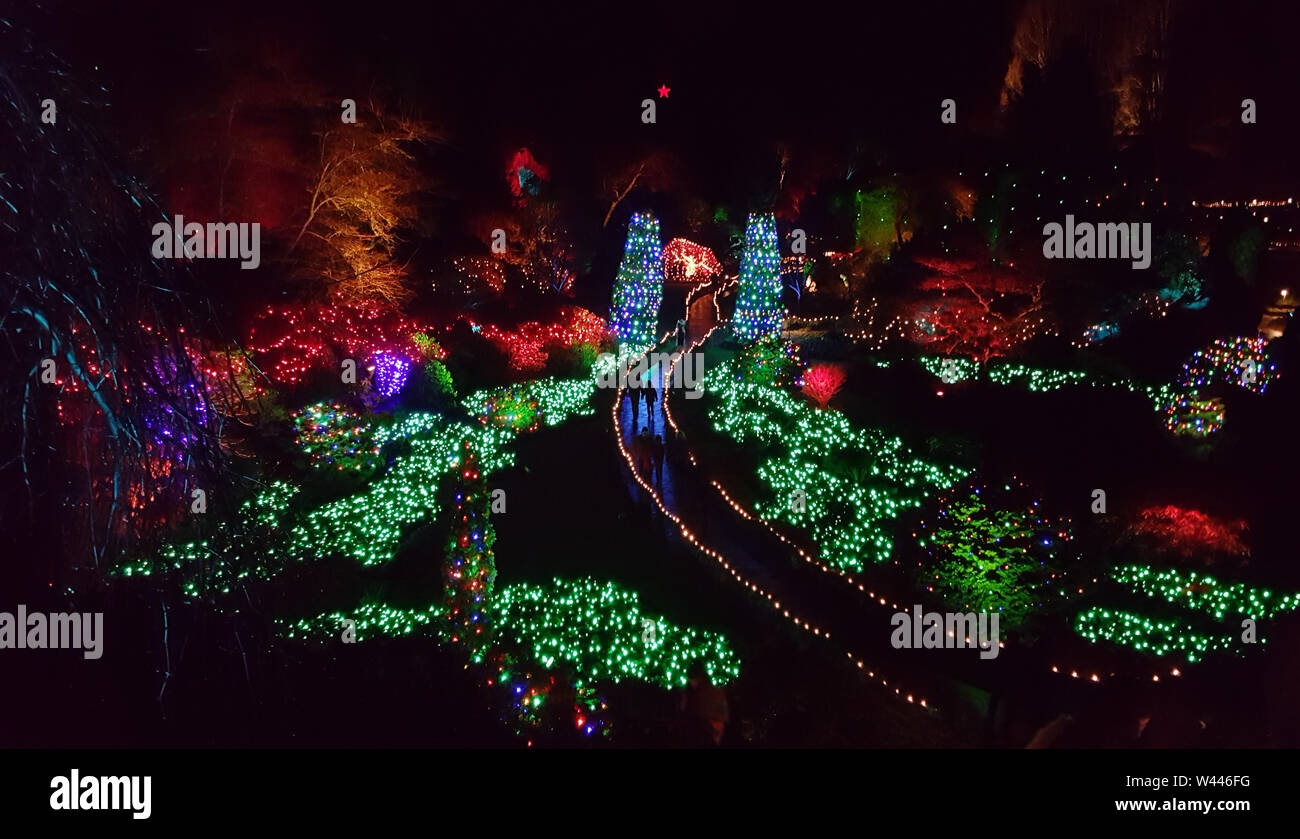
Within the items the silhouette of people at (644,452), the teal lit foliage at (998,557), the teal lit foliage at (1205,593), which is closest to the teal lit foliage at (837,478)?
the teal lit foliage at (998,557)

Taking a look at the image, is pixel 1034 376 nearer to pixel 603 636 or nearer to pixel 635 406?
pixel 635 406

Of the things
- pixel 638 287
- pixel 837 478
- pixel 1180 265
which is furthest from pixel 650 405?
pixel 1180 265

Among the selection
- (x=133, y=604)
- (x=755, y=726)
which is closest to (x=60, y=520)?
A: (x=133, y=604)

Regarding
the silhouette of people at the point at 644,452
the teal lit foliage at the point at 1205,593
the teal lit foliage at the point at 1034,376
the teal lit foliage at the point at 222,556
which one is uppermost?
the teal lit foliage at the point at 1034,376

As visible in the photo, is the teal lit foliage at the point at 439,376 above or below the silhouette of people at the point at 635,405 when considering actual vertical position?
above

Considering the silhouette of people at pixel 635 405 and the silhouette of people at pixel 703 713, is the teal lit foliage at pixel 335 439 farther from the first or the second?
the silhouette of people at pixel 703 713

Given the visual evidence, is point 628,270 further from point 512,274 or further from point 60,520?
point 60,520
